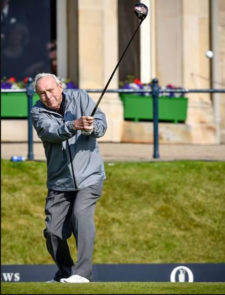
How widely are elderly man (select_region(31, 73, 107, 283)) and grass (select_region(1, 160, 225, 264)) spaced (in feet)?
12.2

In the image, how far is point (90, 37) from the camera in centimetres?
1920

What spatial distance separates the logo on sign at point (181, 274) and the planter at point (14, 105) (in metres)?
5.99

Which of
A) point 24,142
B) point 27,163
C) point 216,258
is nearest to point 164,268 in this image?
point 216,258

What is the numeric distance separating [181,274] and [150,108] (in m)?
6.31

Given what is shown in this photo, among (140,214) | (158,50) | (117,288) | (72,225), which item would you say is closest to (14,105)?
(158,50)

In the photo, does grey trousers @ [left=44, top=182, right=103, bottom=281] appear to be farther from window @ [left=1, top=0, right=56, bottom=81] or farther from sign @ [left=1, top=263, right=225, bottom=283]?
window @ [left=1, top=0, right=56, bottom=81]

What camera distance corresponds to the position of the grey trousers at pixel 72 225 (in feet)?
33.2

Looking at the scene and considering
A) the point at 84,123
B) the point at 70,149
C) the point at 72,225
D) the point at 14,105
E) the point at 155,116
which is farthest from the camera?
the point at 14,105

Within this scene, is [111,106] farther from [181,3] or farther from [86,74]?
[181,3]

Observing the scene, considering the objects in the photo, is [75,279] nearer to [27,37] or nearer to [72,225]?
[72,225]

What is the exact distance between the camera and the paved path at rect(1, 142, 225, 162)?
1651 cm

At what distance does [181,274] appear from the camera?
12.9 meters

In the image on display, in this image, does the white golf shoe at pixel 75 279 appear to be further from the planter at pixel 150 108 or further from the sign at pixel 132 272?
the planter at pixel 150 108

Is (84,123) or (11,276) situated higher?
(84,123)
